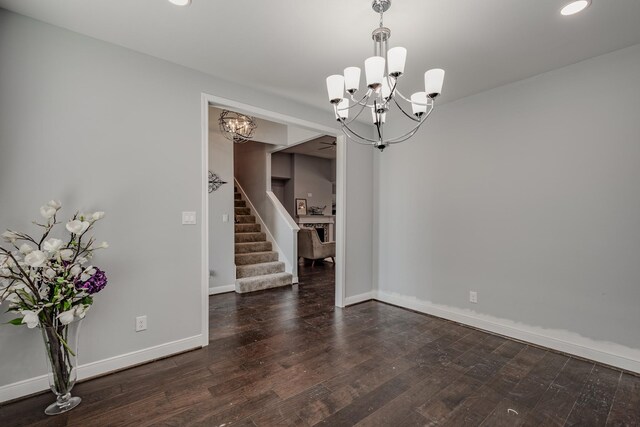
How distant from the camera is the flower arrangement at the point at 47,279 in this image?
1.77m

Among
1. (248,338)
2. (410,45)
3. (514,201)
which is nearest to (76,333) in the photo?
(248,338)

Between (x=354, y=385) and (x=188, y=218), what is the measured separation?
1.94m

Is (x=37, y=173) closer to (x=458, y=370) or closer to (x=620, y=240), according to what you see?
(x=458, y=370)

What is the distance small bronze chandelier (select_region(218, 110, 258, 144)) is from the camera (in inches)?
187

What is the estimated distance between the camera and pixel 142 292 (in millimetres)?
2453

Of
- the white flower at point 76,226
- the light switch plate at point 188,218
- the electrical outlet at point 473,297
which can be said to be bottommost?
the electrical outlet at point 473,297

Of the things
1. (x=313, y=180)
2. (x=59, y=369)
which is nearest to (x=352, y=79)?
(x=59, y=369)

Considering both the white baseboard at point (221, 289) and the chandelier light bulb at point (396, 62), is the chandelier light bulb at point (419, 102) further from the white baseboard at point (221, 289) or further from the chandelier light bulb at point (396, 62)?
the white baseboard at point (221, 289)

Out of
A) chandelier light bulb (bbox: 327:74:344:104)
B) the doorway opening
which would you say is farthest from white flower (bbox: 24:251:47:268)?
chandelier light bulb (bbox: 327:74:344:104)

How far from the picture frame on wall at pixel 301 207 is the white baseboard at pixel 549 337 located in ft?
17.5

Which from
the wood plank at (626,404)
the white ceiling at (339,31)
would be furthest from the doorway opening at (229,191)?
the wood plank at (626,404)

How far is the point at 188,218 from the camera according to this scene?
2697 mm

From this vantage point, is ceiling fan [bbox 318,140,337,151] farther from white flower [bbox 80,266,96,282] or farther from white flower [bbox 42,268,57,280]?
white flower [bbox 42,268,57,280]

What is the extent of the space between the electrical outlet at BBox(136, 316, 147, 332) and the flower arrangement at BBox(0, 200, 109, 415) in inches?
17.3
